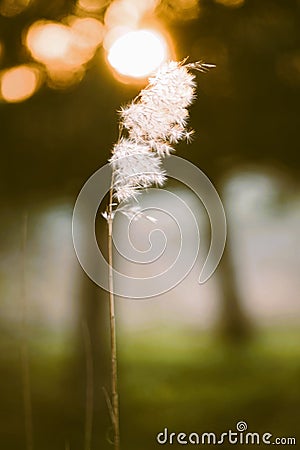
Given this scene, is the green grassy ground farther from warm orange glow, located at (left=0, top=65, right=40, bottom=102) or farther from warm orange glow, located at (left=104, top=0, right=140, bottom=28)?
warm orange glow, located at (left=104, top=0, right=140, bottom=28)

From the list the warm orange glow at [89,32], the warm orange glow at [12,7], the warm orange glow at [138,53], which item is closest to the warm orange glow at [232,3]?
the warm orange glow at [138,53]

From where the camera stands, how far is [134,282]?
3.62 ft

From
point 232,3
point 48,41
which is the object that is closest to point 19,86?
point 48,41

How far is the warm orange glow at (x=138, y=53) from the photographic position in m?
1.13

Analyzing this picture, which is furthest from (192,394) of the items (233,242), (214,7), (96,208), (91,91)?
(214,7)

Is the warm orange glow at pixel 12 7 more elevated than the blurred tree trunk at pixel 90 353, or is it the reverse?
the warm orange glow at pixel 12 7

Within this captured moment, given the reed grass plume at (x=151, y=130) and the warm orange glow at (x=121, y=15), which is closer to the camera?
the reed grass plume at (x=151, y=130)

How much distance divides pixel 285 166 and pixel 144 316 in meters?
0.43

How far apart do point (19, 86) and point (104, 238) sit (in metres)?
0.38

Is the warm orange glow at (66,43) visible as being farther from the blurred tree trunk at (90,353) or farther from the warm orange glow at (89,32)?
the blurred tree trunk at (90,353)

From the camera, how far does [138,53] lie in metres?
1.15

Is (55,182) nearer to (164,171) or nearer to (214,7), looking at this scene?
(164,171)

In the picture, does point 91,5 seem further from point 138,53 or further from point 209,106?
point 209,106

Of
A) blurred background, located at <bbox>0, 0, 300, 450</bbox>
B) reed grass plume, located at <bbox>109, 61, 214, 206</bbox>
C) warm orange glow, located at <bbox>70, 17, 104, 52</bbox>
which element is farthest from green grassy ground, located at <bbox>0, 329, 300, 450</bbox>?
warm orange glow, located at <bbox>70, 17, 104, 52</bbox>
